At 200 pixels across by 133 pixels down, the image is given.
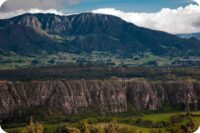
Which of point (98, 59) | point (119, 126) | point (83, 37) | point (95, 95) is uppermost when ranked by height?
point (83, 37)

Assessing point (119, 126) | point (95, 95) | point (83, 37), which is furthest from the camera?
point (83, 37)

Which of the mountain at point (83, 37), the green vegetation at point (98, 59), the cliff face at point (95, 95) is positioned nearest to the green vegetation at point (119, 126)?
the cliff face at point (95, 95)

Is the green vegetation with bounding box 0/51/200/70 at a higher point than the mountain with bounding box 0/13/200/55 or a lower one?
lower

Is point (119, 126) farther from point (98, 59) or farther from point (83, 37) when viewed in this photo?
point (83, 37)

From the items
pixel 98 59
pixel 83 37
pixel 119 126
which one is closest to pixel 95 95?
pixel 119 126

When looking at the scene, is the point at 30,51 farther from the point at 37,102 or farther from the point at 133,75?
the point at 37,102

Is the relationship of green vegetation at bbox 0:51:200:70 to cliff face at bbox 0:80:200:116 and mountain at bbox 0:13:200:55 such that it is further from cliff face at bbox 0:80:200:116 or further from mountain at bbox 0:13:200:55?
cliff face at bbox 0:80:200:116

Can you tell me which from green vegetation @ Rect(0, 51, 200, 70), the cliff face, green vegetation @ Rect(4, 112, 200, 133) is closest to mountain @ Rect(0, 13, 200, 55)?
green vegetation @ Rect(0, 51, 200, 70)
